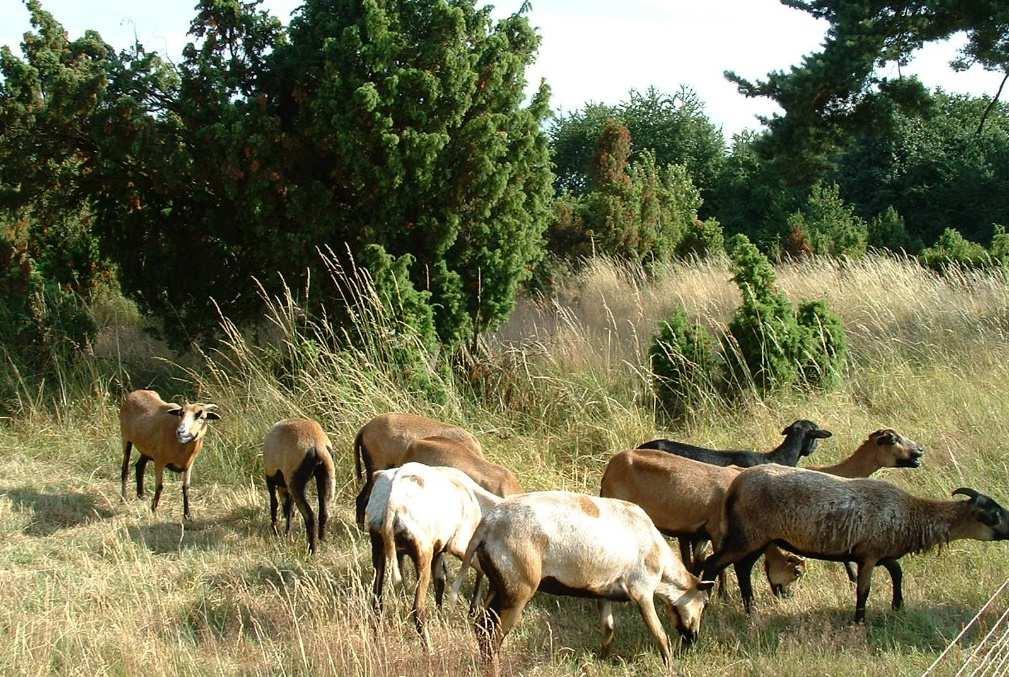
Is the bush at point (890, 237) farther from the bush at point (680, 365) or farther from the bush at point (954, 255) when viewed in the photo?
the bush at point (680, 365)

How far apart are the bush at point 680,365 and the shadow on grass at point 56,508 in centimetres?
512

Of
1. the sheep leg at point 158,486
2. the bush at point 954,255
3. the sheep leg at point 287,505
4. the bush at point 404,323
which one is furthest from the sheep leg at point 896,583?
the bush at point 954,255

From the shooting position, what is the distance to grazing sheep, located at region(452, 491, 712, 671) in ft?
16.5

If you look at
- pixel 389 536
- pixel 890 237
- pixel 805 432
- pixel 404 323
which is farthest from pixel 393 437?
pixel 890 237

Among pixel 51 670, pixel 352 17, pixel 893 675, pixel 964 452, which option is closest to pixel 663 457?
pixel 893 675

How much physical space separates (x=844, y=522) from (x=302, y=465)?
380 cm

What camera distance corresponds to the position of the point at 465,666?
4.98 meters

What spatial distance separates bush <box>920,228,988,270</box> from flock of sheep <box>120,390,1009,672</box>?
334 inches

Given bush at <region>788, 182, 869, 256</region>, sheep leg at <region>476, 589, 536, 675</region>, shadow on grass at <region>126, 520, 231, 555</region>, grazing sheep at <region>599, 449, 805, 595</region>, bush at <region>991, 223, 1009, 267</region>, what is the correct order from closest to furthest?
1. sheep leg at <region>476, 589, 536, 675</region>
2. grazing sheep at <region>599, 449, 805, 595</region>
3. shadow on grass at <region>126, 520, 231, 555</region>
4. bush at <region>991, 223, 1009, 267</region>
5. bush at <region>788, 182, 869, 256</region>

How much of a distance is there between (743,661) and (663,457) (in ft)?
5.10

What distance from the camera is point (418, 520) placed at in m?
5.54

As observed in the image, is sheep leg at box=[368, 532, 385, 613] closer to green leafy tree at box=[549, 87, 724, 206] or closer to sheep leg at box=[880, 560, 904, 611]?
sheep leg at box=[880, 560, 904, 611]

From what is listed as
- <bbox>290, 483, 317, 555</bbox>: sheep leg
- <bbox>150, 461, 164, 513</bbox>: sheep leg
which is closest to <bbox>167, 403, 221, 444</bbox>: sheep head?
<bbox>150, 461, 164, 513</bbox>: sheep leg

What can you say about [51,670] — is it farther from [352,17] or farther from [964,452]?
[352,17]
